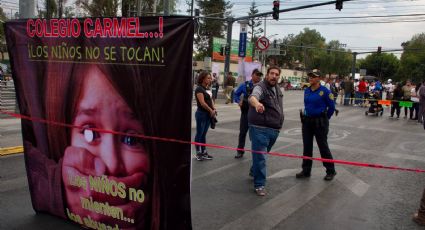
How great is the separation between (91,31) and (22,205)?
252cm

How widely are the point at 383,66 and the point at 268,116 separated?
111 meters

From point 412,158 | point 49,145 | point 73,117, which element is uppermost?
point 73,117

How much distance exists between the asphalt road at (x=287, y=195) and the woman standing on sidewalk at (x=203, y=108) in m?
0.32

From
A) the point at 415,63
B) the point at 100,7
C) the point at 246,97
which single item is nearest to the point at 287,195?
the point at 246,97

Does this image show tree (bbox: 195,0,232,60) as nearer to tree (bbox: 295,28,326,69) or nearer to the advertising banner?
tree (bbox: 295,28,326,69)

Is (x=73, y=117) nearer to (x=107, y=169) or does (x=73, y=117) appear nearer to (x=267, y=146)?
(x=107, y=169)

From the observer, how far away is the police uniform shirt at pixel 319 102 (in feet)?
20.9

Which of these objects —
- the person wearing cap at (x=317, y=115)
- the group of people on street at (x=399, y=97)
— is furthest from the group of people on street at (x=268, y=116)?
the group of people on street at (x=399, y=97)

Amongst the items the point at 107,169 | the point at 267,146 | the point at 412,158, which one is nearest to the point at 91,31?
the point at 107,169

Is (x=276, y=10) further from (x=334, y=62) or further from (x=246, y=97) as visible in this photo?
(x=334, y=62)

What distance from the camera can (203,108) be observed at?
291 inches

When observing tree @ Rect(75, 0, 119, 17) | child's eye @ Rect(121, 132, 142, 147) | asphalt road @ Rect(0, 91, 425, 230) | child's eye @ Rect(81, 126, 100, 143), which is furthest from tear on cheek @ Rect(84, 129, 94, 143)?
tree @ Rect(75, 0, 119, 17)

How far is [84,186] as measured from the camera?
3.91m

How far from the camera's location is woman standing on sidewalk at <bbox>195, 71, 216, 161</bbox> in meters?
7.30
